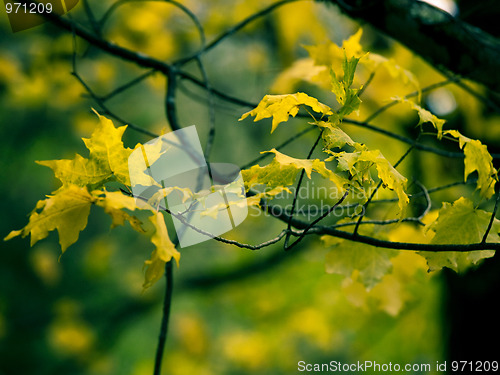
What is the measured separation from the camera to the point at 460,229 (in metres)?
0.75

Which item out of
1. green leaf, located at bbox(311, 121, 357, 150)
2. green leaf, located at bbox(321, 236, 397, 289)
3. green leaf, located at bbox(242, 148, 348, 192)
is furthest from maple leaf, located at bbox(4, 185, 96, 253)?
green leaf, located at bbox(321, 236, 397, 289)

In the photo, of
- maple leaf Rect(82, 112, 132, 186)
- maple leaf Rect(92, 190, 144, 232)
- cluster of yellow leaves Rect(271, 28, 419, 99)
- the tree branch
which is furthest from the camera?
the tree branch

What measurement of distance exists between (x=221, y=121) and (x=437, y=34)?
3432 mm

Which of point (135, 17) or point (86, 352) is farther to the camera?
point (86, 352)

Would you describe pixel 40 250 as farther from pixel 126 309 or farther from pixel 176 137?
pixel 176 137

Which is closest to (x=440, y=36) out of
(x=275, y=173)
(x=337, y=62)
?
(x=337, y=62)

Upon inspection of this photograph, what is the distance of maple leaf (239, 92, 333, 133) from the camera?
25.1 inches

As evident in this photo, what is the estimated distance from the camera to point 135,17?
266 cm

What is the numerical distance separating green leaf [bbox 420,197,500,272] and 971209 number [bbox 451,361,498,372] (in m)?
1.16

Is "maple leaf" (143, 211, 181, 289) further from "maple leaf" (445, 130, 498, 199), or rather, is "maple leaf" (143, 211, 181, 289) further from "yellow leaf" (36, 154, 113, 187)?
"maple leaf" (445, 130, 498, 199)

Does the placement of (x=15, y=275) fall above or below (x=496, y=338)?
below

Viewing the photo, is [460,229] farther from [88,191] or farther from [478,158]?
[88,191]

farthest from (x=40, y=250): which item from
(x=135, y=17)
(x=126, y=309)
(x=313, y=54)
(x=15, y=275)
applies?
(x=313, y=54)

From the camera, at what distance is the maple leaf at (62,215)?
1.86ft
